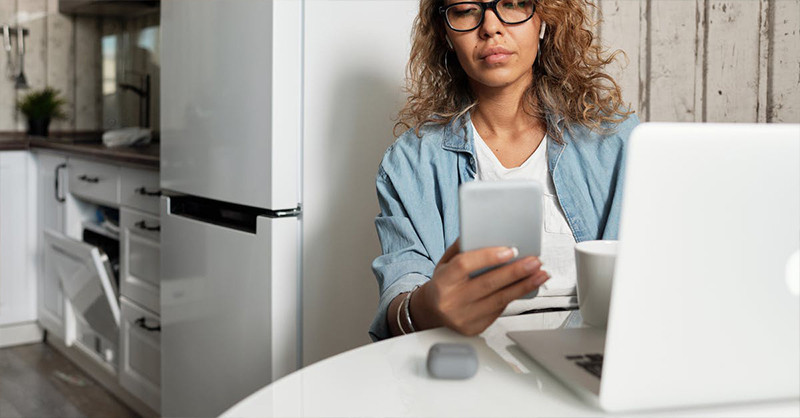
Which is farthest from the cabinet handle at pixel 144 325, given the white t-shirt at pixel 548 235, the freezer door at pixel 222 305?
the white t-shirt at pixel 548 235

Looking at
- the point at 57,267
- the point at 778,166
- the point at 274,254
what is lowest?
the point at 57,267

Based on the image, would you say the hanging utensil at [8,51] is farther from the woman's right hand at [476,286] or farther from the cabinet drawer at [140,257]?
the woman's right hand at [476,286]

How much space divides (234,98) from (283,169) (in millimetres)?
241

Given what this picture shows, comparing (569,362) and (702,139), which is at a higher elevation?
(702,139)

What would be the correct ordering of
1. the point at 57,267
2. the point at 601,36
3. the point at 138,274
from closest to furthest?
1. the point at 601,36
2. the point at 138,274
3. the point at 57,267

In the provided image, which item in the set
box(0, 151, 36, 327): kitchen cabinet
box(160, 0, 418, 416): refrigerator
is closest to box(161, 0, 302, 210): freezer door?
box(160, 0, 418, 416): refrigerator

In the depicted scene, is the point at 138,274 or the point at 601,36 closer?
the point at 601,36

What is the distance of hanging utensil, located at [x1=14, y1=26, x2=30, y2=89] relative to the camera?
3.92 meters

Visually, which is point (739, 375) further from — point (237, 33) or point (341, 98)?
Answer: point (237, 33)

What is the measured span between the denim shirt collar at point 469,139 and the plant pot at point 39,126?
9.79 ft

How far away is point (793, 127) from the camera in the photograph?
627mm

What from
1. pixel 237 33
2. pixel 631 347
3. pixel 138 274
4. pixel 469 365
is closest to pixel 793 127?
pixel 631 347

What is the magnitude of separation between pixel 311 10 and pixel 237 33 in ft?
0.66

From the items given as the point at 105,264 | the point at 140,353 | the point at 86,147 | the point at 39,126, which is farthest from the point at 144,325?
the point at 39,126
